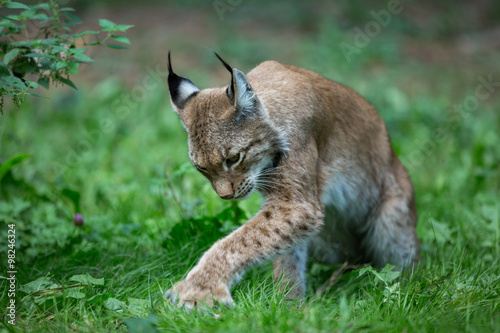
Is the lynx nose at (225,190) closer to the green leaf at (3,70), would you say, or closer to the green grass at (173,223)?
the green grass at (173,223)

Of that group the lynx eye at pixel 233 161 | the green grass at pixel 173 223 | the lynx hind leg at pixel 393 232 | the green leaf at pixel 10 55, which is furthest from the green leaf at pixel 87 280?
the lynx hind leg at pixel 393 232

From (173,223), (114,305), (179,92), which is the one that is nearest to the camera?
(114,305)

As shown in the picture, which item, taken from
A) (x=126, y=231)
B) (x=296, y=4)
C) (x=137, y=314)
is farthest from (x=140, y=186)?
(x=296, y=4)

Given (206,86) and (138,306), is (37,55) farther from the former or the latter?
(206,86)

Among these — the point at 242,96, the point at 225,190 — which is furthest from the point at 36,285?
the point at 242,96

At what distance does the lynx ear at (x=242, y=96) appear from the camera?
3.42m

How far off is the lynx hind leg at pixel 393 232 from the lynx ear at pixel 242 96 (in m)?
1.66

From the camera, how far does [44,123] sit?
791 cm

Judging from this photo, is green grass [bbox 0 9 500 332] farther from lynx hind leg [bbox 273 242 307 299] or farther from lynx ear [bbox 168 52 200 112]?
lynx ear [bbox 168 52 200 112]

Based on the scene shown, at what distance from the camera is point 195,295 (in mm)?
3283

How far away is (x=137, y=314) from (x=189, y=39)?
30.5 ft

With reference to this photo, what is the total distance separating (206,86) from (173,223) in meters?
4.73

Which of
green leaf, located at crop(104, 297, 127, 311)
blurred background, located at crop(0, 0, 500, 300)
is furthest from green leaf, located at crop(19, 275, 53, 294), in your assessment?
green leaf, located at crop(104, 297, 127, 311)

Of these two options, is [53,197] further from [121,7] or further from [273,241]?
[121,7]
